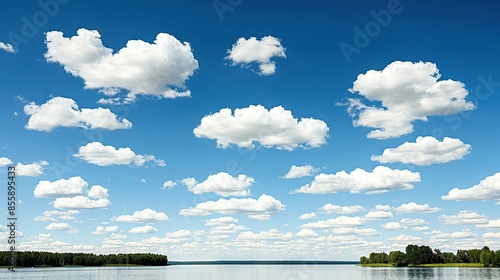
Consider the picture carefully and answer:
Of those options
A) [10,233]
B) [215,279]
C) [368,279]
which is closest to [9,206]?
[10,233]

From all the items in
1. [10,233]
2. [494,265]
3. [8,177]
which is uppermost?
[8,177]

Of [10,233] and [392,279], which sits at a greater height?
[10,233]

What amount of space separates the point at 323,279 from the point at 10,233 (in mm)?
64639

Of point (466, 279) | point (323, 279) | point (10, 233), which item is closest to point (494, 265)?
point (466, 279)

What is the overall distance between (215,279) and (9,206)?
63.3 meters

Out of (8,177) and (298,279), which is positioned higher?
(8,177)

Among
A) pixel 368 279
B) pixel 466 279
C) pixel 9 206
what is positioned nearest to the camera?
pixel 9 206

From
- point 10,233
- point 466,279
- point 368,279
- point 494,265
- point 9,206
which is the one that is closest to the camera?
point 9,206

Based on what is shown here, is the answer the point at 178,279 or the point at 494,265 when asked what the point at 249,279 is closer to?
the point at 178,279

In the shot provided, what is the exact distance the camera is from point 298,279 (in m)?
109

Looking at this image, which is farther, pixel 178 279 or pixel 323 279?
pixel 178 279

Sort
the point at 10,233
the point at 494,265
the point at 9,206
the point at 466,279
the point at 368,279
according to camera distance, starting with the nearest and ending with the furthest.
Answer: the point at 9,206
the point at 10,233
the point at 466,279
the point at 368,279
the point at 494,265

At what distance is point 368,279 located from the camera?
11462 centimetres

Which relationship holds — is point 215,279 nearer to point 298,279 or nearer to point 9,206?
point 298,279
